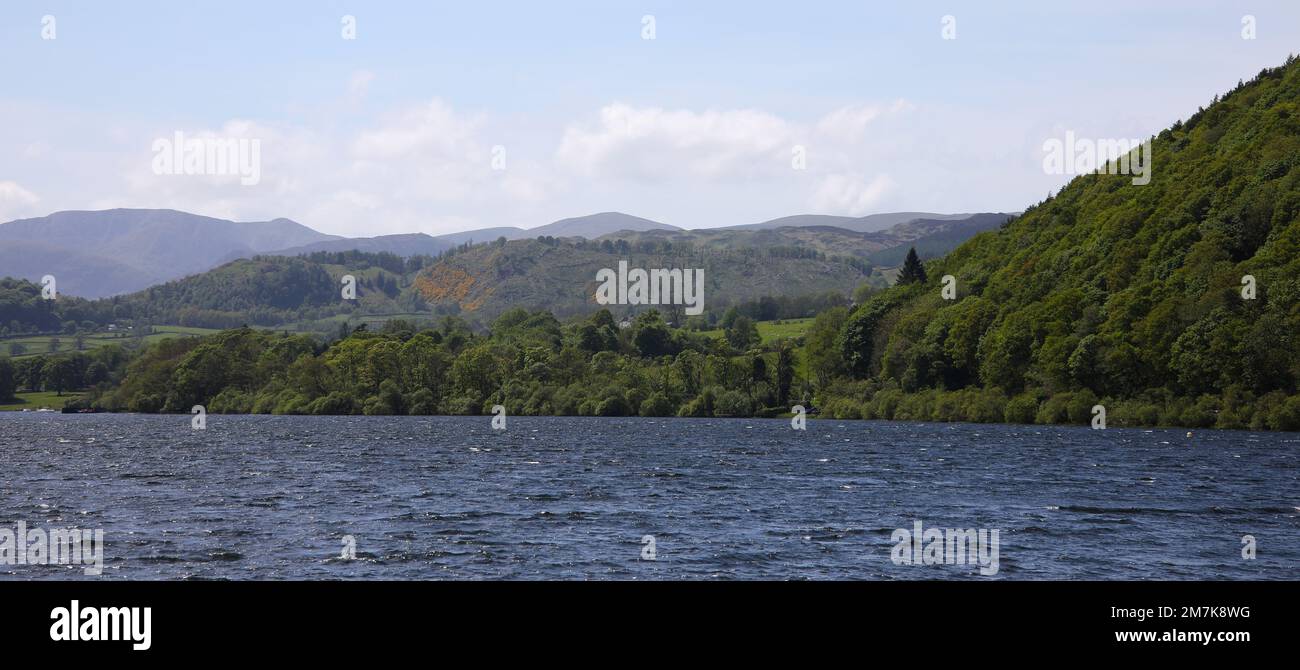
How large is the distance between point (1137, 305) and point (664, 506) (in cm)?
8129

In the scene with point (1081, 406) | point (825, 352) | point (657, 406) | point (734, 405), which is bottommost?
point (657, 406)

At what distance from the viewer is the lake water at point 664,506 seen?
1287 inches

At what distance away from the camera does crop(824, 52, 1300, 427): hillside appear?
103 meters

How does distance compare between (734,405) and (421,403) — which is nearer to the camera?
(734,405)

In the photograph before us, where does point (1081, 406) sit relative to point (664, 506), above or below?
below

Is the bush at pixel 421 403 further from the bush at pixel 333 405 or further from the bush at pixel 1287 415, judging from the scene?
the bush at pixel 1287 415

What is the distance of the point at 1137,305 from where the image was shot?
11331cm

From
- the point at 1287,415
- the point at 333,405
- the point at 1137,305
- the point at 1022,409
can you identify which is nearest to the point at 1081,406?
the point at 1022,409

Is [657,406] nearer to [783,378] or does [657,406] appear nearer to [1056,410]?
[783,378]

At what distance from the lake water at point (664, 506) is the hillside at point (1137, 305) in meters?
11.3

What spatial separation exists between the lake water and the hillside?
37.1ft

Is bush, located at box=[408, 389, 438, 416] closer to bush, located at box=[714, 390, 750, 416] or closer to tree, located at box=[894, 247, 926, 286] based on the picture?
bush, located at box=[714, 390, 750, 416]

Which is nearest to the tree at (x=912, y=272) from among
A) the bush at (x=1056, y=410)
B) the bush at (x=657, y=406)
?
the bush at (x=657, y=406)

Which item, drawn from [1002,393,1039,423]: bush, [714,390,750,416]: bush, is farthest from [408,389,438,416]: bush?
[1002,393,1039,423]: bush
